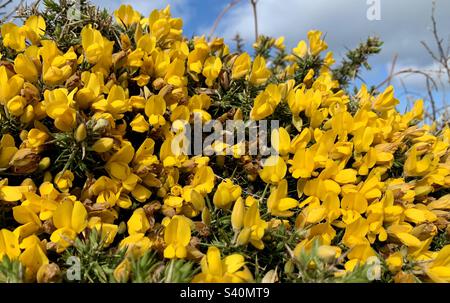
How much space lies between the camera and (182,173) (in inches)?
53.5

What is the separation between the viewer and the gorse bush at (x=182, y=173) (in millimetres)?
1050

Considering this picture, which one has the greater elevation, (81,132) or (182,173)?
(81,132)

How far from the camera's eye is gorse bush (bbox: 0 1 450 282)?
3.44 feet

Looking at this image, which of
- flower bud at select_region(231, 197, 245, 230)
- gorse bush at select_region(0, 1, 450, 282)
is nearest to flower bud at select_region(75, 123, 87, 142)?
gorse bush at select_region(0, 1, 450, 282)

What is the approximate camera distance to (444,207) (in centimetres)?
150

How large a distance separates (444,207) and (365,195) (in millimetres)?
331

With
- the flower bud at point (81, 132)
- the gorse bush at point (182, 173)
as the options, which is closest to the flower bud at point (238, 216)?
the gorse bush at point (182, 173)

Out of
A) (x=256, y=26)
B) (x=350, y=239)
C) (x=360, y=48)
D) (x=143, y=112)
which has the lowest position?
(x=350, y=239)

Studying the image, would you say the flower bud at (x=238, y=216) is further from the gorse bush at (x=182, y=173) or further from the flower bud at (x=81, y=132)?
the flower bud at (x=81, y=132)

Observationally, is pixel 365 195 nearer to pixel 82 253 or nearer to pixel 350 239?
pixel 350 239

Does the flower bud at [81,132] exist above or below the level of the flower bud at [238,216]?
above

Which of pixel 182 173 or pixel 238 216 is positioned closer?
pixel 238 216

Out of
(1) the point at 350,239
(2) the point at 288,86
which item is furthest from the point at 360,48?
(1) the point at 350,239

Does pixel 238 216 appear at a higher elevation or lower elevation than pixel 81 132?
lower
